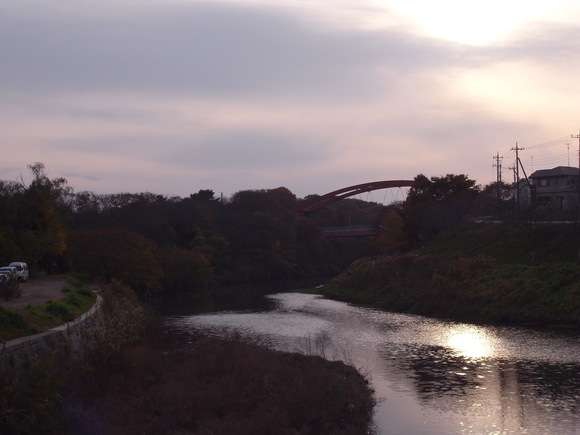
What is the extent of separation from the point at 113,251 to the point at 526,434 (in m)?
38.0

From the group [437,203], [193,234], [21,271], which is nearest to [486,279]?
[437,203]

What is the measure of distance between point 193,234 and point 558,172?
40.0m

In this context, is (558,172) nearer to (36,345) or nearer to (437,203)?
(437,203)

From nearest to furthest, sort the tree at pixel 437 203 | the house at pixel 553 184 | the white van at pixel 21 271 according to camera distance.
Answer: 1. the white van at pixel 21 271
2. the tree at pixel 437 203
3. the house at pixel 553 184

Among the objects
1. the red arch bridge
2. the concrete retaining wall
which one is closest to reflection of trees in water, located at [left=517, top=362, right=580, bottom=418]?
the concrete retaining wall

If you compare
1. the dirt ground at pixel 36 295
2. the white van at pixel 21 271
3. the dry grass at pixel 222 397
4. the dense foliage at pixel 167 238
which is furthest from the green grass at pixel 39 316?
the dense foliage at pixel 167 238

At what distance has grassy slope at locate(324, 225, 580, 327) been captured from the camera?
105 feet

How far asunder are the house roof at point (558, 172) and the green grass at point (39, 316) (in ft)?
182

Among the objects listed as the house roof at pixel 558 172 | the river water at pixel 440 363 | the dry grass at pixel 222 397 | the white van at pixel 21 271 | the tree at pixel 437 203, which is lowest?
the river water at pixel 440 363

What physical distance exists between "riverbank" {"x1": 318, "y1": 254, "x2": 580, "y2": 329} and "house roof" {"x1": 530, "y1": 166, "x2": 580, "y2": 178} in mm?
28997

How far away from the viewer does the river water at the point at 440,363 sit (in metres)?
15.2

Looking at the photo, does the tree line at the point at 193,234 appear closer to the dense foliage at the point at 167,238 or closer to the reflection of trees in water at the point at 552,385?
the dense foliage at the point at 167,238

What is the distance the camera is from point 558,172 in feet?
225

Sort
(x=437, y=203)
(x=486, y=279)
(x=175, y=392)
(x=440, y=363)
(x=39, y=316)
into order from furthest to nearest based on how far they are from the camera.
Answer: (x=437, y=203) → (x=486, y=279) → (x=440, y=363) → (x=39, y=316) → (x=175, y=392)
